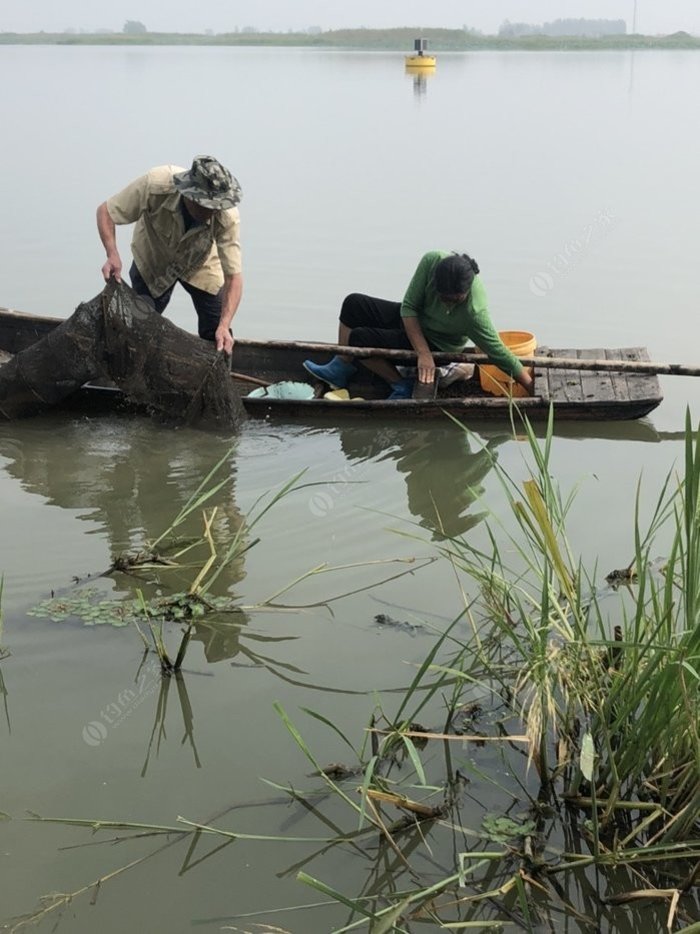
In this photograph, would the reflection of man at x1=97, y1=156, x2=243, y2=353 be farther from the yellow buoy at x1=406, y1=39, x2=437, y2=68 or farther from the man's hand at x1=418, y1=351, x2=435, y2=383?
the yellow buoy at x1=406, y1=39, x2=437, y2=68

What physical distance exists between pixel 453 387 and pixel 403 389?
1.13 ft

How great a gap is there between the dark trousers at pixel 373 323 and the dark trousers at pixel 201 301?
34.1 inches

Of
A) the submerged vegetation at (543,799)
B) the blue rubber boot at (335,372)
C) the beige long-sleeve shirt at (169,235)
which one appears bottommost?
the submerged vegetation at (543,799)

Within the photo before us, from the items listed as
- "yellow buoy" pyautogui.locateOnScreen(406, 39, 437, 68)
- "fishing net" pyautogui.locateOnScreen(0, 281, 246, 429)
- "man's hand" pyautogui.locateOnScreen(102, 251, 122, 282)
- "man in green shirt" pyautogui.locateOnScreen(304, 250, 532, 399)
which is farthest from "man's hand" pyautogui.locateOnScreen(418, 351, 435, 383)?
"yellow buoy" pyautogui.locateOnScreen(406, 39, 437, 68)

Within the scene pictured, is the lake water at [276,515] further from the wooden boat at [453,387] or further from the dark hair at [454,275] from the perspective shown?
the dark hair at [454,275]

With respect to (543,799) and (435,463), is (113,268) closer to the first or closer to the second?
(435,463)

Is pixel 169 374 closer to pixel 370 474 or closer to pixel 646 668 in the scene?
pixel 370 474

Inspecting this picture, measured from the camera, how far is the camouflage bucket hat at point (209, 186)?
5.98 metres

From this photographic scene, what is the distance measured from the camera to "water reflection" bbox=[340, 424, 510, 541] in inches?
229

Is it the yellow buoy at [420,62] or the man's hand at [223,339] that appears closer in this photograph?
the man's hand at [223,339]

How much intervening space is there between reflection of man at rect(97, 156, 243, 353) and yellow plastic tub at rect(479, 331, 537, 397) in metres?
1.69

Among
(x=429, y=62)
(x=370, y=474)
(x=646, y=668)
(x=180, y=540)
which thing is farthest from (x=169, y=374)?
(x=429, y=62)

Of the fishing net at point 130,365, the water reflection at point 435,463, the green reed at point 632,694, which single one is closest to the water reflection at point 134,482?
the fishing net at point 130,365

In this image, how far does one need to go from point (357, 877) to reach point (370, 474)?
352cm
